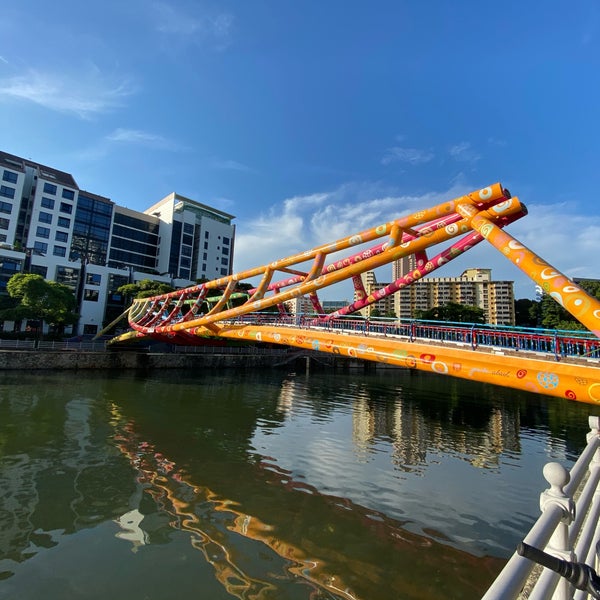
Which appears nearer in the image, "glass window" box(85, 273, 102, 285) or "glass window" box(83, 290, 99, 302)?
"glass window" box(83, 290, 99, 302)

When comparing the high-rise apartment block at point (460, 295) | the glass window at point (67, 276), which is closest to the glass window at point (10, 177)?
the glass window at point (67, 276)

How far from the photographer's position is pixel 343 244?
16.8 m

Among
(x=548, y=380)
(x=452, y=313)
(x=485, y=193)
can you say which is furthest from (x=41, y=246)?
(x=452, y=313)

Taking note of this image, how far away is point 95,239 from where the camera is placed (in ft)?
225

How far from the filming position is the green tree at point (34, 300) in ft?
120

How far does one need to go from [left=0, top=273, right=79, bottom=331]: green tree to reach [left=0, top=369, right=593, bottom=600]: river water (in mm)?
21571

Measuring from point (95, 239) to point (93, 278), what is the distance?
1421 centimetres

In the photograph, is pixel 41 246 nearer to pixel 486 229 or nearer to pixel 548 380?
pixel 486 229

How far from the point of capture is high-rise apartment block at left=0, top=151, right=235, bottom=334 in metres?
56.5

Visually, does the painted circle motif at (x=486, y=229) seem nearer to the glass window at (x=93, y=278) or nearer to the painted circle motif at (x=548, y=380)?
the painted circle motif at (x=548, y=380)

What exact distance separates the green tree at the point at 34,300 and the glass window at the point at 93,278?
60.2 feet

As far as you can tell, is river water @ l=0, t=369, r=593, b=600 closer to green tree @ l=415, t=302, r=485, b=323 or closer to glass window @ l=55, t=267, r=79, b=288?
glass window @ l=55, t=267, r=79, b=288

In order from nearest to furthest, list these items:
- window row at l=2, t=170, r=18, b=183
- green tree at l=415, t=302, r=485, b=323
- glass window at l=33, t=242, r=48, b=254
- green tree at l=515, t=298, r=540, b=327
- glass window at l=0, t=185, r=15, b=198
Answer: glass window at l=0, t=185, r=15, b=198, window row at l=2, t=170, r=18, b=183, glass window at l=33, t=242, r=48, b=254, green tree at l=415, t=302, r=485, b=323, green tree at l=515, t=298, r=540, b=327

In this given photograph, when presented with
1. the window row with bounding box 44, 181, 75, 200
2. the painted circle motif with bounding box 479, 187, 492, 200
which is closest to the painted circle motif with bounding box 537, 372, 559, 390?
the painted circle motif with bounding box 479, 187, 492, 200
